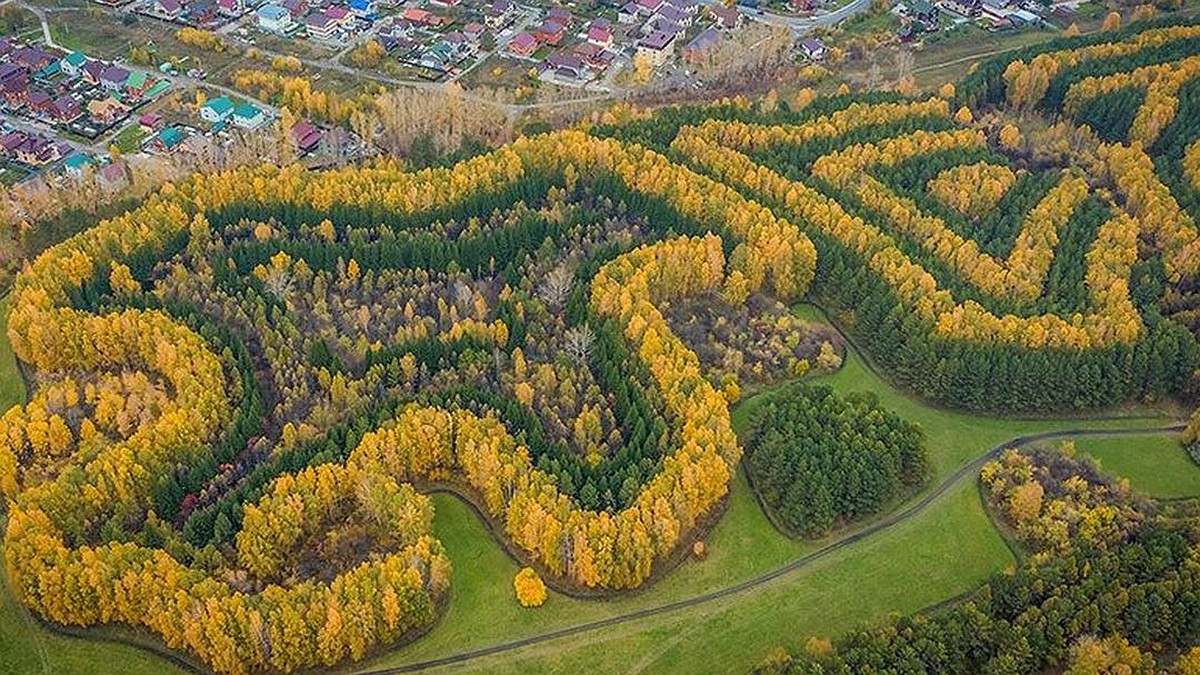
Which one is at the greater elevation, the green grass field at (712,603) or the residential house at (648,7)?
the residential house at (648,7)

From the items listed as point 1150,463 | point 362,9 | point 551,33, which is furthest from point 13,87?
point 1150,463

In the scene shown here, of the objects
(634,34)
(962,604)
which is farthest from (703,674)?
(634,34)

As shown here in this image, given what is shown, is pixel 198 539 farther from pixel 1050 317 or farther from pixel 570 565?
pixel 1050 317

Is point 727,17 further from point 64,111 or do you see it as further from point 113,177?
point 64,111

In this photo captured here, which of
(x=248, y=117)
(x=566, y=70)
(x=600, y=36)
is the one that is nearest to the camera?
(x=248, y=117)

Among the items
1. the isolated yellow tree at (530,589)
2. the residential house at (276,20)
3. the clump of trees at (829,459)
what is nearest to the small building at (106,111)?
the residential house at (276,20)

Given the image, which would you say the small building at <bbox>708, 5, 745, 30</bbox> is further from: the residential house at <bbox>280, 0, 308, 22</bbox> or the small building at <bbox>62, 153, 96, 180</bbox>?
the small building at <bbox>62, 153, 96, 180</bbox>

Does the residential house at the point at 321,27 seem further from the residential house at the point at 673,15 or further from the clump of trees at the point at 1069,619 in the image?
the clump of trees at the point at 1069,619
